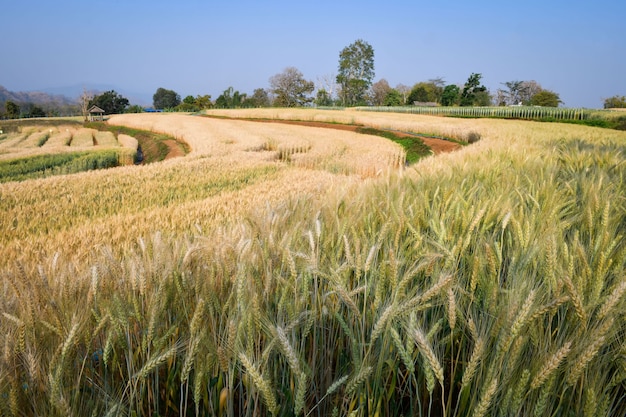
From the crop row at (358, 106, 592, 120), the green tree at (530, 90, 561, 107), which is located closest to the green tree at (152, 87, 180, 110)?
the crop row at (358, 106, 592, 120)

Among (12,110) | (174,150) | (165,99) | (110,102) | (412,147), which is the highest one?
(165,99)

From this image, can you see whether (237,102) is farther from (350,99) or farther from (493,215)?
(493,215)

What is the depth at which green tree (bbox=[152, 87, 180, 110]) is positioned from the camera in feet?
352

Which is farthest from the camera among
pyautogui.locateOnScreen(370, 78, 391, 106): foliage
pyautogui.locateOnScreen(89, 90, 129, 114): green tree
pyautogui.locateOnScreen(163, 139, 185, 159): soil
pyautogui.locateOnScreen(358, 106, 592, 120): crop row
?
pyautogui.locateOnScreen(370, 78, 391, 106): foliage

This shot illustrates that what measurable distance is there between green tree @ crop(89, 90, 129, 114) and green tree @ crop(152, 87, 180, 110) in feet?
100

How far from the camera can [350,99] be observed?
79.1 m

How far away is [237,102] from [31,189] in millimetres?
71285

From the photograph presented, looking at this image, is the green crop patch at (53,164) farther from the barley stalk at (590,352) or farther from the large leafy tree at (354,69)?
the large leafy tree at (354,69)

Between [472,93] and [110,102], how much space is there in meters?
64.7

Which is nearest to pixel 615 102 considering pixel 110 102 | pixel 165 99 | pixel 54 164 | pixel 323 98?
pixel 323 98

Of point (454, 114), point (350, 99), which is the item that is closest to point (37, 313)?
point (454, 114)

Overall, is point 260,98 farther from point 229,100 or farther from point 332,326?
point 332,326

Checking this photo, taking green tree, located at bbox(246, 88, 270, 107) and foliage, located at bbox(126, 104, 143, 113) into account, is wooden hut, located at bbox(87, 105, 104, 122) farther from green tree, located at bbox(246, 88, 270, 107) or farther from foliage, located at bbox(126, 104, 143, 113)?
green tree, located at bbox(246, 88, 270, 107)

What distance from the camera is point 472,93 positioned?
5831 centimetres
